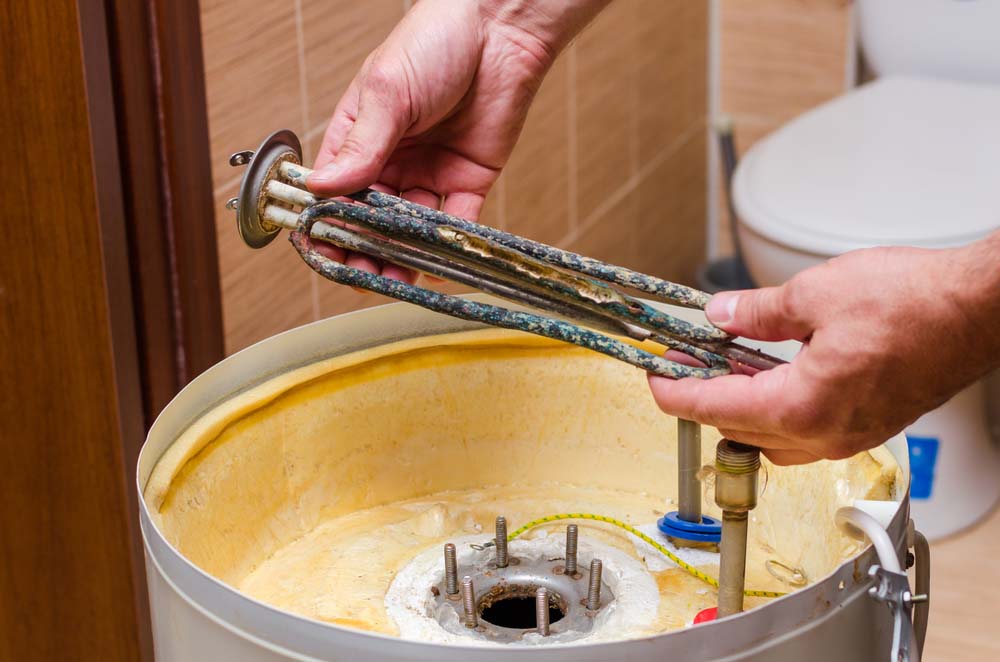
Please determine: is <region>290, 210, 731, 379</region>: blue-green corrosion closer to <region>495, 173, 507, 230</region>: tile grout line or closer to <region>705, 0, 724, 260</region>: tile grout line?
<region>495, 173, 507, 230</region>: tile grout line

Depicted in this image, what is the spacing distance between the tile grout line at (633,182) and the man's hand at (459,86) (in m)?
0.80

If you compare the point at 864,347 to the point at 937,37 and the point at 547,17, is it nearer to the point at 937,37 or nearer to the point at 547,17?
the point at 547,17

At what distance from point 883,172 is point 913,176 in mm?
33

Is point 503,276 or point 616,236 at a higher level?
point 503,276

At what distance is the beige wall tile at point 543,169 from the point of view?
1522 mm

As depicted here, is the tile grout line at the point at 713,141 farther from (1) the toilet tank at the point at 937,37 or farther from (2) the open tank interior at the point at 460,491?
(2) the open tank interior at the point at 460,491

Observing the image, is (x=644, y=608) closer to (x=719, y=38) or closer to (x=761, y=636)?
(x=761, y=636)

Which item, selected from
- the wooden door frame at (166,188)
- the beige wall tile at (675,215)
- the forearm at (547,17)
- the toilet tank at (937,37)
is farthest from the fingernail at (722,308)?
the beige wall tile at (675,215)

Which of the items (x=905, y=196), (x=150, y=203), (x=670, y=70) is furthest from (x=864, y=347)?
(x=670, y=70)

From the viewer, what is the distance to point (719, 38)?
209 centimetres

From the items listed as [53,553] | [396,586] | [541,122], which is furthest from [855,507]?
[541,122]

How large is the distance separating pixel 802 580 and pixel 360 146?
390 mm

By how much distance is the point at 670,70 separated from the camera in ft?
6.45

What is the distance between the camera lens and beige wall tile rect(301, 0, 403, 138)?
3.56 feet
